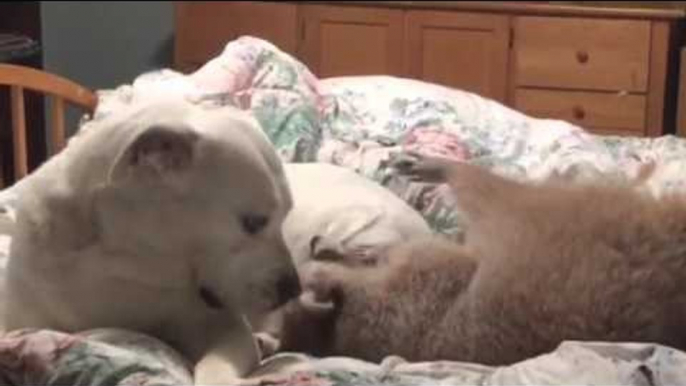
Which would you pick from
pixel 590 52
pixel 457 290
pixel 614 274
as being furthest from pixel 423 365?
pixel 590 52

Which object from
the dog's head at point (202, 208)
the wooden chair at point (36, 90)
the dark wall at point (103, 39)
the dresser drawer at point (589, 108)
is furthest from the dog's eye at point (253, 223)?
the dark wall at point (103, 39)

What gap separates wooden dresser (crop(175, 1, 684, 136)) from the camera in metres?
3.39

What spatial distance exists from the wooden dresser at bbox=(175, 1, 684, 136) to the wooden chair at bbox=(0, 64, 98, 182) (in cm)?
118

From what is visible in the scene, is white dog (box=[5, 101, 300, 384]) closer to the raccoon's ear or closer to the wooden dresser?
the raccoon's ear

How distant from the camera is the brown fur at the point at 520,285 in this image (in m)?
1.22

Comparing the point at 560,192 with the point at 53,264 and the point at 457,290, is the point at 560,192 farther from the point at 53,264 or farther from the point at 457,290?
the point at 53,264

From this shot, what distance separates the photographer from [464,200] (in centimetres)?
140

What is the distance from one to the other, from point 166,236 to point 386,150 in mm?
916

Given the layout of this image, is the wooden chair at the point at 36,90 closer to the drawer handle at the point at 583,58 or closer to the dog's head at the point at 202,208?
the dog's head at the point at 202,208

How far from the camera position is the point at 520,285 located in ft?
4.06

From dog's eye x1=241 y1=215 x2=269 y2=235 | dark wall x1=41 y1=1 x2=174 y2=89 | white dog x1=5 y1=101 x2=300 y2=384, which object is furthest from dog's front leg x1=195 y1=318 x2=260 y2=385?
dark wall x1=41 y1=1 x2=174 y2=89

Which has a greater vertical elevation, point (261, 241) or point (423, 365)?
point (261, 241)

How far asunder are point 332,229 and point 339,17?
6.82ft

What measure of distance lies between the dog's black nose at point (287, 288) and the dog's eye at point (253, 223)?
59 millimetres
